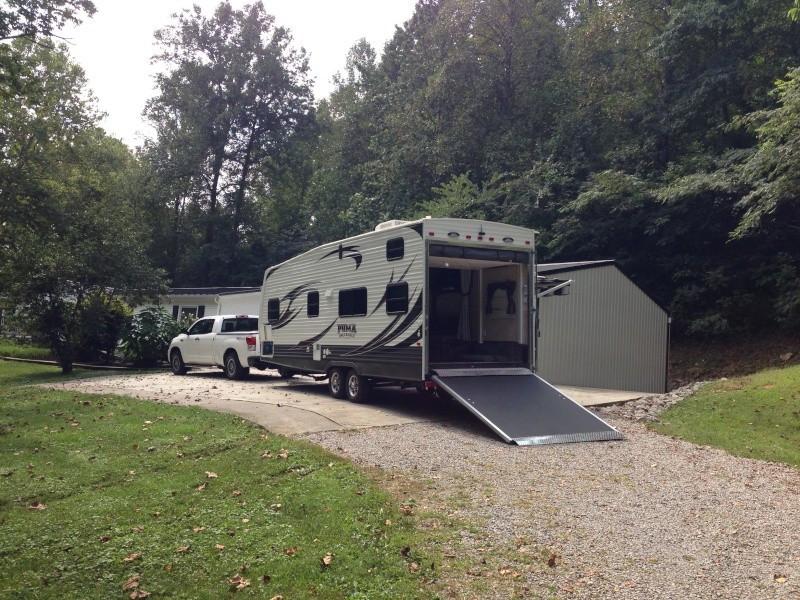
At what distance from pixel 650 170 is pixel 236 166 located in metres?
28.5

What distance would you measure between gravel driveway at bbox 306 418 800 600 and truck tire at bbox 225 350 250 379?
9.00 metres

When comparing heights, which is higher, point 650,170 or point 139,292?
point 650,170

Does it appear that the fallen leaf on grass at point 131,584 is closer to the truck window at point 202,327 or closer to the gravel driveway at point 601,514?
the gravel driveway at point 601,514

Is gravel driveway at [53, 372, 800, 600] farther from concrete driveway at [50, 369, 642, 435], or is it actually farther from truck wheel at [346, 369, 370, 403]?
truck wheel at [346, 369, 370, 403]

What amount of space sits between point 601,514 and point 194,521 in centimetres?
356

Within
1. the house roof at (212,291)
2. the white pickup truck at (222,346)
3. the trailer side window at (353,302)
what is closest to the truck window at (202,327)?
the white pickup truck at (222,346)

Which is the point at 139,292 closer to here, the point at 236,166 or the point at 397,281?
the point at 397,281

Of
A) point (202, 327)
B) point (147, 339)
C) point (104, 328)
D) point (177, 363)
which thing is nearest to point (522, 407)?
point (202, 327)

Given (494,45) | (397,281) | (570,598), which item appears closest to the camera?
(570,598)

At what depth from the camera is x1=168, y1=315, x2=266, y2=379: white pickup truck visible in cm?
1831

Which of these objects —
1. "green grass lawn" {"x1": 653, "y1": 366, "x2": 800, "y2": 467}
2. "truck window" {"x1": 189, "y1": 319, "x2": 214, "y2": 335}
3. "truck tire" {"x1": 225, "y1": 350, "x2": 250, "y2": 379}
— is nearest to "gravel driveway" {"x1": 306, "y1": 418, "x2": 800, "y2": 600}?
"green grass lawn" {"x1": 653, "y1": 366, "x2": 800, "y2": 467}

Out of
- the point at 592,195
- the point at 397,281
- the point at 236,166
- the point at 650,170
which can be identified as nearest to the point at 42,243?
the point at 397,281

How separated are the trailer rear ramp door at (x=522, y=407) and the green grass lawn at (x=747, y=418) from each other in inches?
64.7

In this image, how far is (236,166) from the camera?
46781 millimetres
